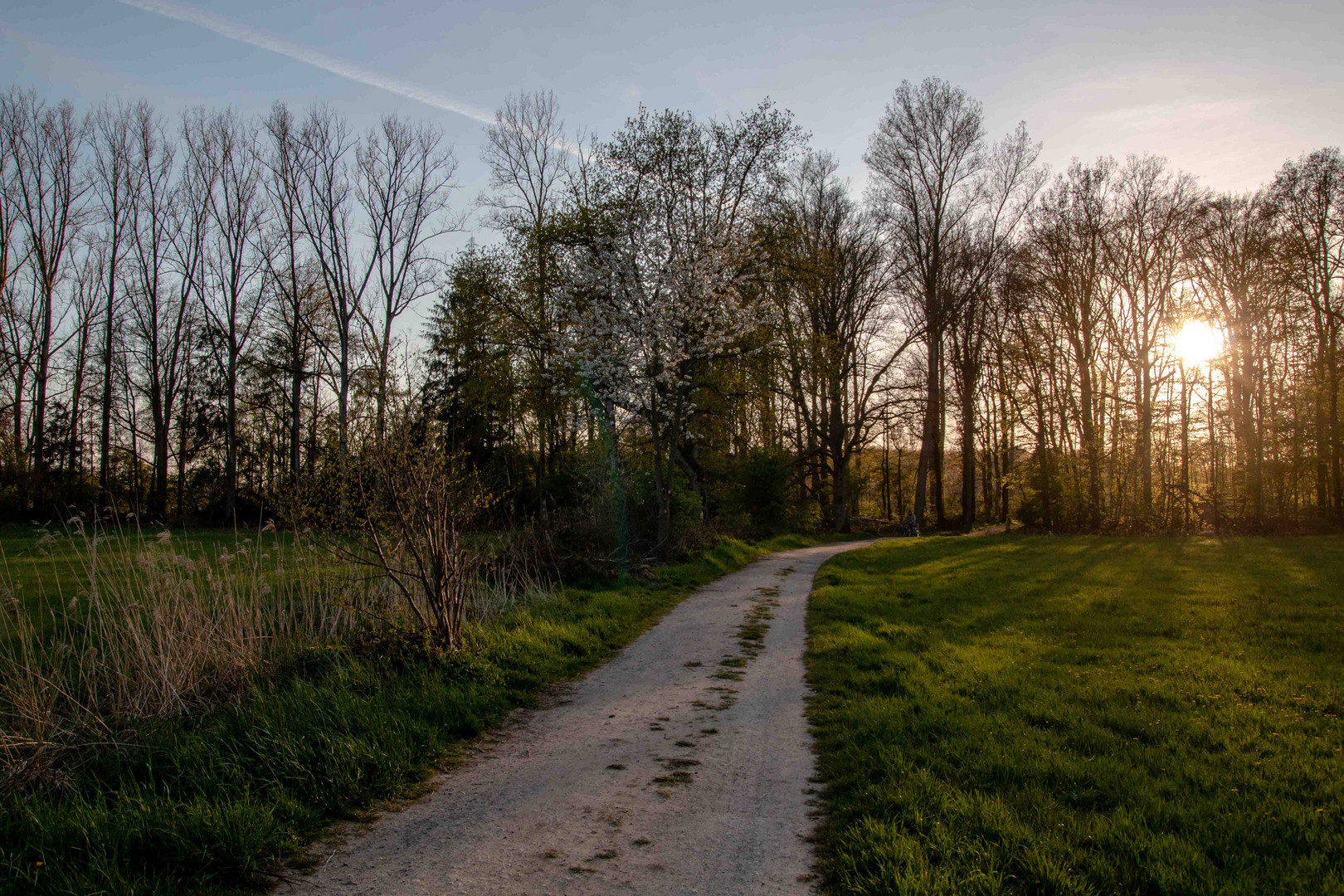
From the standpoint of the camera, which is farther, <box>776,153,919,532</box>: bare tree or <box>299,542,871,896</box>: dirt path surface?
<box>776,153,919,532</box>: bare tree

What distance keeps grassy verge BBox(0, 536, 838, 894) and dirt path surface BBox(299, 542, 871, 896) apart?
0.33m

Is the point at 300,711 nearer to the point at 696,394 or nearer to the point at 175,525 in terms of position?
the point at 696,394

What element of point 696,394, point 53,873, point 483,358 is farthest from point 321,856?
point 483,358

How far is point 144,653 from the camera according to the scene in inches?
211

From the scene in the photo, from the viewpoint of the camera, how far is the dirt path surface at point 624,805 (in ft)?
10.0

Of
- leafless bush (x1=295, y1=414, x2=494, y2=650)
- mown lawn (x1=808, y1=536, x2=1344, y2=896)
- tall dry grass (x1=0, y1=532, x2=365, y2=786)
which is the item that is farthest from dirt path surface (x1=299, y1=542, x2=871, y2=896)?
tall dry grass (x1=0, y1=532, x2=365, y2=786)

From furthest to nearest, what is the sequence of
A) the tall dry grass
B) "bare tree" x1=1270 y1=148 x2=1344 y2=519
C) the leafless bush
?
"bare tree" x1=1270 y1=148 x2=1344 y2=519, the leafless bush, the tall dry grass

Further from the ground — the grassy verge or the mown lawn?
the grassy verge

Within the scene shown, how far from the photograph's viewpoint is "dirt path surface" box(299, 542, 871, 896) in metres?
3.06

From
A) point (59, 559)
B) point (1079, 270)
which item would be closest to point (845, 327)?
point (1079, 270)

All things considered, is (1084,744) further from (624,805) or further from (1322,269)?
(1322,269)

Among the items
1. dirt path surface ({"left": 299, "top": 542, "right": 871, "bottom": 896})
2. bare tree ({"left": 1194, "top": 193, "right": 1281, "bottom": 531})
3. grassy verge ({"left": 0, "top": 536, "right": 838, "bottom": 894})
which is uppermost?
bare tree ({"left": 1194, "top": 193, "right": 1281, "bottom": 531})

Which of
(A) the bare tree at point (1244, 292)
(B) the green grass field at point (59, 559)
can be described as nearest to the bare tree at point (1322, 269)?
(A) the bare tree at point (1244, 292)

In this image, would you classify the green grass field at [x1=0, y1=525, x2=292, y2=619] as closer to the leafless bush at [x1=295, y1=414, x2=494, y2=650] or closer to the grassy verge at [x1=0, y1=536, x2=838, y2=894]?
the leafless bush at [x1=295, y1=414, x2=494, y2=650]
